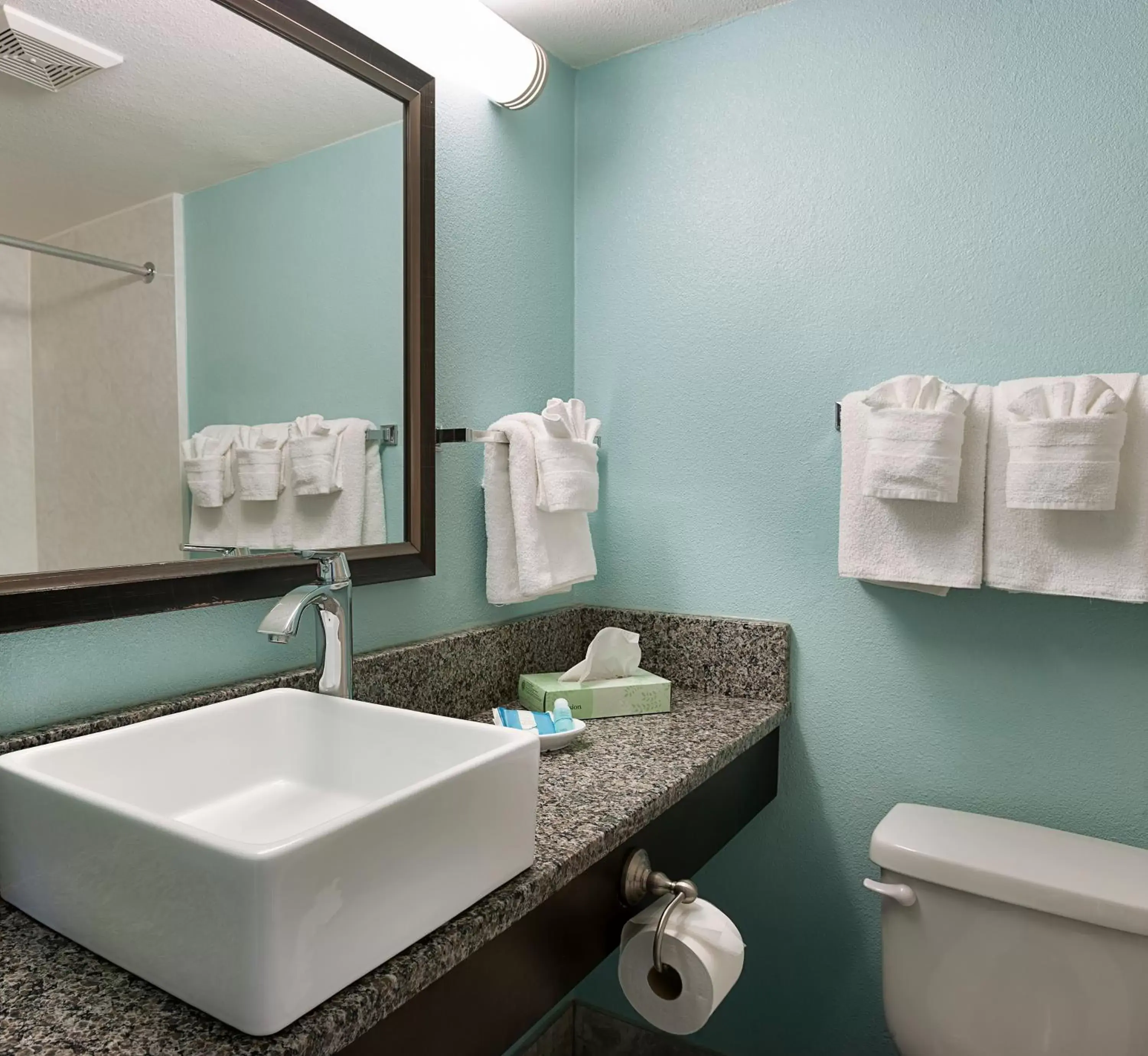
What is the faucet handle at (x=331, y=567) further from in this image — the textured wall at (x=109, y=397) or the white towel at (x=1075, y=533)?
the white towel at (x=1075, y=533)

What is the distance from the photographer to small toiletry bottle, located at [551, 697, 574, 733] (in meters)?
1.28

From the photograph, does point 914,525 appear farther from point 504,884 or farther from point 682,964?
point 504,884

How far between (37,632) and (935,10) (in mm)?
1616

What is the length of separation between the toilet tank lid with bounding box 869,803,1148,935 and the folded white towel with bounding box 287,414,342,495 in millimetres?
993

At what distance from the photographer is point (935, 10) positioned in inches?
55.4

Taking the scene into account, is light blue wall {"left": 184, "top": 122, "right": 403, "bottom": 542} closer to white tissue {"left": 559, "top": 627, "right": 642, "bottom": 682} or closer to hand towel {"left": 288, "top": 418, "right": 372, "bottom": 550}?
hand towel {"left": 288, "top": 418, "right": 372, "bottom": 550}

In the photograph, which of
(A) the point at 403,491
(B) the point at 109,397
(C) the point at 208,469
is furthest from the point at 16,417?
(A) the point at 403,491

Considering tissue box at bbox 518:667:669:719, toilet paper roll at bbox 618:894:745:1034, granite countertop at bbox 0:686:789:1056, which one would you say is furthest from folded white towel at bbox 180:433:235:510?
toilet paper roll at bbox 618:894:745:1034

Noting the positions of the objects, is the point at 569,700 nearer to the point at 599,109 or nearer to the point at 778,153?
the point at 778,153

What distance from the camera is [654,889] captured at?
1.10m

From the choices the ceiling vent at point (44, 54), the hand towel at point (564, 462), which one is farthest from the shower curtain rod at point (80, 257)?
the hand towel at point (564, 462)

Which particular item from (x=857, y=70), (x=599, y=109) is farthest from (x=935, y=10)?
(x=599, y=109)

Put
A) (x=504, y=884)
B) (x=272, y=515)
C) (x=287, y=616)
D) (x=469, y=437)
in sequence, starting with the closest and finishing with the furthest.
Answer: (x=504, y=884) → (x=287, y=616) → (x=272, y=515) → (x=469, y=437)

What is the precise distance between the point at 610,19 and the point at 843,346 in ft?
2.48
